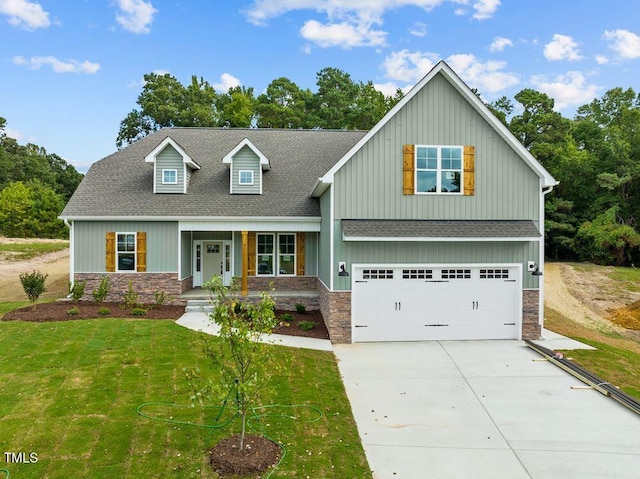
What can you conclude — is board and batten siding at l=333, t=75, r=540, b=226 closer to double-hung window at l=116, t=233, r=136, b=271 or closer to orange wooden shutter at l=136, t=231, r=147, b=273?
orange wooden shutter at l=136, t=231, r=147, b=273

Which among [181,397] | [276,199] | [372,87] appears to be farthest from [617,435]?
[372,87]

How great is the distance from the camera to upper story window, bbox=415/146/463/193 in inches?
469

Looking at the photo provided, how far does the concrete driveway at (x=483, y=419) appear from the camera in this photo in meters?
5.60

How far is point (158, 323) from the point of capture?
39.4 feet

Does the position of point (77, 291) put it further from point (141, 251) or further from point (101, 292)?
point (141, 251)

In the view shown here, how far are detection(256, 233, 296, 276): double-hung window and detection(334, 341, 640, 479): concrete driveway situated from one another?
652 centimetres

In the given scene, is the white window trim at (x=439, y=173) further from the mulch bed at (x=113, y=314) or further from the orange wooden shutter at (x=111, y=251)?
the orange wooden shutter at (x=111, y=251)

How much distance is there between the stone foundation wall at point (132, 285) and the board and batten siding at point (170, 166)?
Answer: 3496mm

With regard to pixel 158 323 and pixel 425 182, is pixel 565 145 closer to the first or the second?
pixel 425 182

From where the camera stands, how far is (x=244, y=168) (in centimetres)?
1623

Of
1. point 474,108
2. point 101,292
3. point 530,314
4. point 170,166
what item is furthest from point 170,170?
point 530,314

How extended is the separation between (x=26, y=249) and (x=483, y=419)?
3513 cm

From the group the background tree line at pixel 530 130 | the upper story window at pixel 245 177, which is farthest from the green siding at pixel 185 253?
the background tree line at pixel 530 130

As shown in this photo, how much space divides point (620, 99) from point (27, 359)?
4588cm
